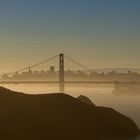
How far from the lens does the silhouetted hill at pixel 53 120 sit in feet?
151

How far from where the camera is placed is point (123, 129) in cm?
6119

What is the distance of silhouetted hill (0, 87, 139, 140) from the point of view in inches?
1809

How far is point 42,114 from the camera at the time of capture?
52125mm

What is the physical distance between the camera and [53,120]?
169 feet

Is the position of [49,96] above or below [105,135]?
above

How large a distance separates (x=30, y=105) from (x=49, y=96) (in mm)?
4827

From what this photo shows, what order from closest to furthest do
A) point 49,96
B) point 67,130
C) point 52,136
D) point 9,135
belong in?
point 9,135 → point 52,136 → point 67,130 → point 49,96

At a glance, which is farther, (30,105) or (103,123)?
(103,123)

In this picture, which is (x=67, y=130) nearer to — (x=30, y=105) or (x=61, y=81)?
(x=30, y=105)

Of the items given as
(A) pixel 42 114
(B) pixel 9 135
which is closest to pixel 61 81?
(A) pixel 42 114

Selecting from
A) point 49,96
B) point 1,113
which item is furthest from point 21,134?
point 49,96

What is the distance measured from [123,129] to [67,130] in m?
13.0

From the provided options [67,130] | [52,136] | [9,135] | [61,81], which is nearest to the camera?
[9,135]

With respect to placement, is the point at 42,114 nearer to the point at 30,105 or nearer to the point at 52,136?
the point at 30,105
